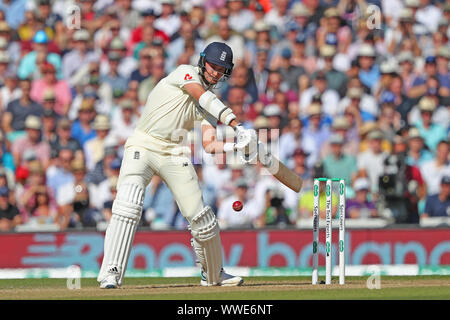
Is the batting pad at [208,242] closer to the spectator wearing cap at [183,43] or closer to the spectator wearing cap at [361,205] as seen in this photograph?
the spectator wearing cap at [361,205]

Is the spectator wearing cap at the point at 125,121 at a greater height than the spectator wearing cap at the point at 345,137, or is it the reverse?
the spectator wearing cap at the point at 125,121

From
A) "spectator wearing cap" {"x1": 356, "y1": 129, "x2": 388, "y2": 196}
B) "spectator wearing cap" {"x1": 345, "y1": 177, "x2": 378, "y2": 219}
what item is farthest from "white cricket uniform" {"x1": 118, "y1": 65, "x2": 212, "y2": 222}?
"spectator wearing cap" {"x1": 356, "y1": 129, "x2": 388, "y2": 196}

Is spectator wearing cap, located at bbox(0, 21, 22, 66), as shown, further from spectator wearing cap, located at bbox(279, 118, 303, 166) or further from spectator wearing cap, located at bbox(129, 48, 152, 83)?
spectator wearing cap, located at bbox(279, 118, 303, 166)

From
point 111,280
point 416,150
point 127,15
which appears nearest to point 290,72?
point 416,150

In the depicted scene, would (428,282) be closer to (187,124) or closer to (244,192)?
(187,124)

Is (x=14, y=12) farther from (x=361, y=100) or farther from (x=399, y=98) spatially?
(x=399, y=98)

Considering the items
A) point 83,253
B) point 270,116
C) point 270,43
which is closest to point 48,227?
point 83,253

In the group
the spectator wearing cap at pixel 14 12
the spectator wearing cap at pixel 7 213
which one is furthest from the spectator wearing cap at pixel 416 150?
the spectator wearing cap at pixel 14 12
